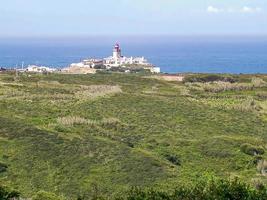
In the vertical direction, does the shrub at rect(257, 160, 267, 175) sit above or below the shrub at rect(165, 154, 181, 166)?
below

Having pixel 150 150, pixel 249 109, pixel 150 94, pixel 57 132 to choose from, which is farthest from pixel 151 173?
pixel 150 94

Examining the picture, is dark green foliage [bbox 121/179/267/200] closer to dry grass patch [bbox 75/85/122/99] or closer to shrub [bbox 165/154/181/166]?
shrub [bbox 165/154/181/166]

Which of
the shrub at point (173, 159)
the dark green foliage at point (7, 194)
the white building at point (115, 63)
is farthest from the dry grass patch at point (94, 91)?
the white building at point (115, 63)

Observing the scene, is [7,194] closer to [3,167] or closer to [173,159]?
[3,167]

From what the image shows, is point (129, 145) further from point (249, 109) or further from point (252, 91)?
point (252, 91)

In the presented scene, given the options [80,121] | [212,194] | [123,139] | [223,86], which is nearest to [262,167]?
[123,139]

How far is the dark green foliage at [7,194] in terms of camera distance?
24.8 m

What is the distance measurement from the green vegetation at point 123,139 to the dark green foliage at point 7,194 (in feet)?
2.95

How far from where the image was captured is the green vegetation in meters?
31.9

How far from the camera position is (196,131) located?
46.2 metres

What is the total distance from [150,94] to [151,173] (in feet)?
95.7

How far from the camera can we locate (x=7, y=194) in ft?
83.0

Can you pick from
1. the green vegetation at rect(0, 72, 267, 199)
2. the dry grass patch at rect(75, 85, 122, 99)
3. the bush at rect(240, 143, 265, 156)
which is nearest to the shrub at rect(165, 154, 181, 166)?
the green vegetation at rect(0, 72, 267, 199)

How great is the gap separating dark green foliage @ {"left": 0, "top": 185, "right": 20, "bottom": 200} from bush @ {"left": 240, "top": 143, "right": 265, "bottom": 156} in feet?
58.7
